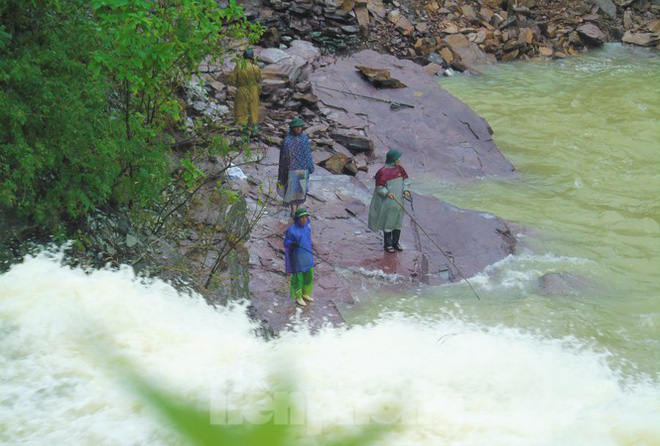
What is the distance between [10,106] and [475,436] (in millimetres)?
4655

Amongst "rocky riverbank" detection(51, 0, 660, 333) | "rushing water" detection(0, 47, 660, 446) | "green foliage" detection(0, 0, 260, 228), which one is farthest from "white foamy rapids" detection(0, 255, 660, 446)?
"green foliage" detection(0, 0, 260, 228)

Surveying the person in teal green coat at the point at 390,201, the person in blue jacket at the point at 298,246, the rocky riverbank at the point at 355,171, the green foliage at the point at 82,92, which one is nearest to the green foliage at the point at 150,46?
the green foliage at the point at 82,92

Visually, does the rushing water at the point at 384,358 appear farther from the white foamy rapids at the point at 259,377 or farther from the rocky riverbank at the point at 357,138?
the rocky riverbank at the point at 357,138

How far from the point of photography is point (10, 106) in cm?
619

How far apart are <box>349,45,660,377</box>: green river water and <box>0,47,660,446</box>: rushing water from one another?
1.8 inches

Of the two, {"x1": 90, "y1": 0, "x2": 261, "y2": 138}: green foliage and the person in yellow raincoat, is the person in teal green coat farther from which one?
the person in yellow raincoat

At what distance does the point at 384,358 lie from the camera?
6.80 metres

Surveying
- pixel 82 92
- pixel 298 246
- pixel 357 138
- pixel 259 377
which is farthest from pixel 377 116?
pixel 259 377

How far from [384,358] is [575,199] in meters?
7.10

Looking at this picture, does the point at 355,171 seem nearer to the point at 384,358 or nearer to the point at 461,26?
the point at 384,358

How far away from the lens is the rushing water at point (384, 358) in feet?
17.7

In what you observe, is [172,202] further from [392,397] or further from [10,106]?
[392,397]

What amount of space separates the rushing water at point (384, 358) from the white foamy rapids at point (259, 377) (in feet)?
0.05

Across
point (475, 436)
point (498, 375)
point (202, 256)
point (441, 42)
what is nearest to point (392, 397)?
point (475, 436)
